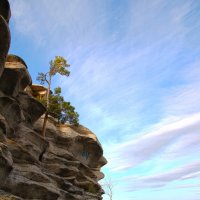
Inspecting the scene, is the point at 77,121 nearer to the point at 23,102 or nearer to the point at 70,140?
the point at 70,140

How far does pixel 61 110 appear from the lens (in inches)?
1754

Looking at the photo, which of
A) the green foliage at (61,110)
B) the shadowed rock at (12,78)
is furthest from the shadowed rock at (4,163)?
the green foliage at (61,110)

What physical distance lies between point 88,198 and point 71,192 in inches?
240

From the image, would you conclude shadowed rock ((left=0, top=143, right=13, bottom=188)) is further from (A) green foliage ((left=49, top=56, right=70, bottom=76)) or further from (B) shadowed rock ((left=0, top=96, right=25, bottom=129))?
(A) green foliage ((left=49, top=56, right=70, bottom=76))

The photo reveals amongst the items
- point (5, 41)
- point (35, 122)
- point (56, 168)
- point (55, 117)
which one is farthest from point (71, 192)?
point (5, 41)

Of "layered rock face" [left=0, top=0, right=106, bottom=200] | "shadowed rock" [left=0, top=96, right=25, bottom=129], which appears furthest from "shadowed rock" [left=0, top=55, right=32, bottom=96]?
"shadowed rock" [left=0, top=96, right=25, bottom=129]

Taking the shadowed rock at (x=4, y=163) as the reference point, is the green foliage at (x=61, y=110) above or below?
above

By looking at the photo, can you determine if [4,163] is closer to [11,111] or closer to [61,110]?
[11,111]

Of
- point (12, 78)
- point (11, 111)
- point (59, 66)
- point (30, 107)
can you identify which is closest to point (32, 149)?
point (11, 111)

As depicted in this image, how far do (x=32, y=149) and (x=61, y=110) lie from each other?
13.7 m

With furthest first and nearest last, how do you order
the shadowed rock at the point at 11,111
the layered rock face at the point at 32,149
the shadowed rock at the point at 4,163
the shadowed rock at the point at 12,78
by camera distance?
the shadowed rock at the point at 12,78 < the shadowed rock at the point at 11,111 < the layered rock face at the point at 32,149 < the shadowed rock at the point at 4,163

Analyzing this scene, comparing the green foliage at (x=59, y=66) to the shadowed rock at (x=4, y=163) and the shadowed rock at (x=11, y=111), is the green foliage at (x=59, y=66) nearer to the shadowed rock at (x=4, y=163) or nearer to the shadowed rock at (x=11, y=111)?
the shadowed rock at (x=11, y=111)

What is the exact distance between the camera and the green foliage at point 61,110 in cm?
4362

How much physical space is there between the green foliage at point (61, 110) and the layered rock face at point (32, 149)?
150cm
